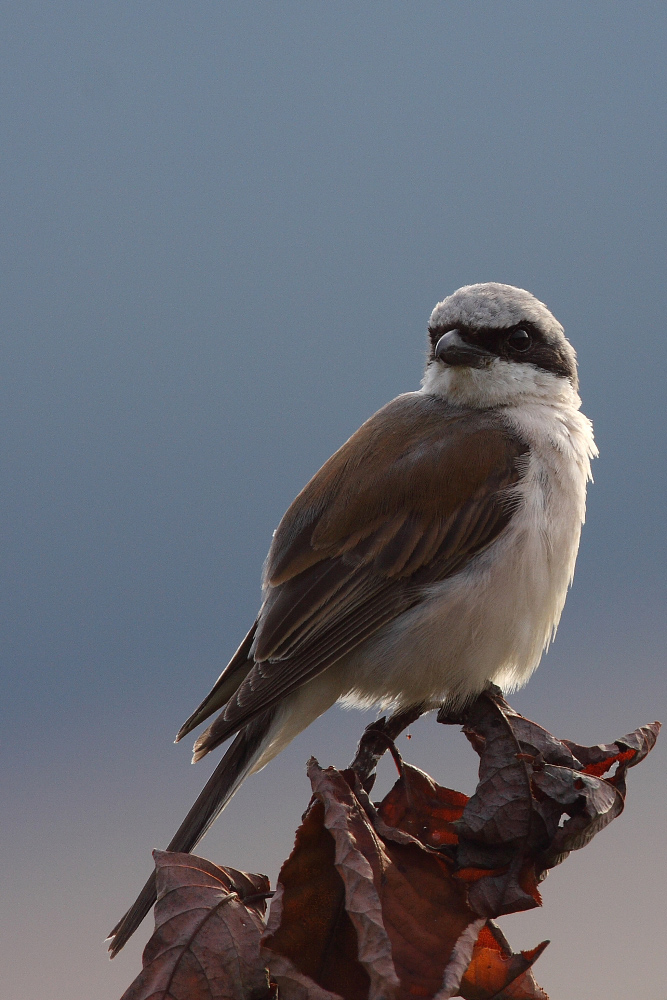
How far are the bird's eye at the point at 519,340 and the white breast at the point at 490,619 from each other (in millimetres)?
506

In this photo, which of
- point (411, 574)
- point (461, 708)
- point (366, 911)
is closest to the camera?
point (366, 911)

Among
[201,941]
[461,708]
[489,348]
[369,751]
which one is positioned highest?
[489,348]

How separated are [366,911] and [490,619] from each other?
4.59ft

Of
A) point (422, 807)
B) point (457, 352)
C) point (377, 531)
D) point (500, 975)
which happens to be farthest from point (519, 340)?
point (500, 975)

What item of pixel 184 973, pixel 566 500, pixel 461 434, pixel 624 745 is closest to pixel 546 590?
pixel 566 500

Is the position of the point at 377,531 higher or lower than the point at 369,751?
higher

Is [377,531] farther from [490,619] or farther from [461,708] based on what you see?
[461,708]

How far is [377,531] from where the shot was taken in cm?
288

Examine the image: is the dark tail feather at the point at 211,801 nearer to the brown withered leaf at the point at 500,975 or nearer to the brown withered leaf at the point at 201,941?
the brown withered leaf at the point at 201,941

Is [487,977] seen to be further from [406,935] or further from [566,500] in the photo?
[566,500]

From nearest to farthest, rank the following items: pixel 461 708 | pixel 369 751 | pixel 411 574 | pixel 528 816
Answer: pixel 528 816, pixel 369 751, pixel 461 708, pixel 411 574

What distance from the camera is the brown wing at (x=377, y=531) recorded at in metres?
2.75

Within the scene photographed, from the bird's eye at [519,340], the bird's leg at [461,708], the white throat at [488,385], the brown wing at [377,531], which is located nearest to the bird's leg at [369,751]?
the bird's leg at [461,708]

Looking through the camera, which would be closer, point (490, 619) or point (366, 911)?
point (366, 911)
